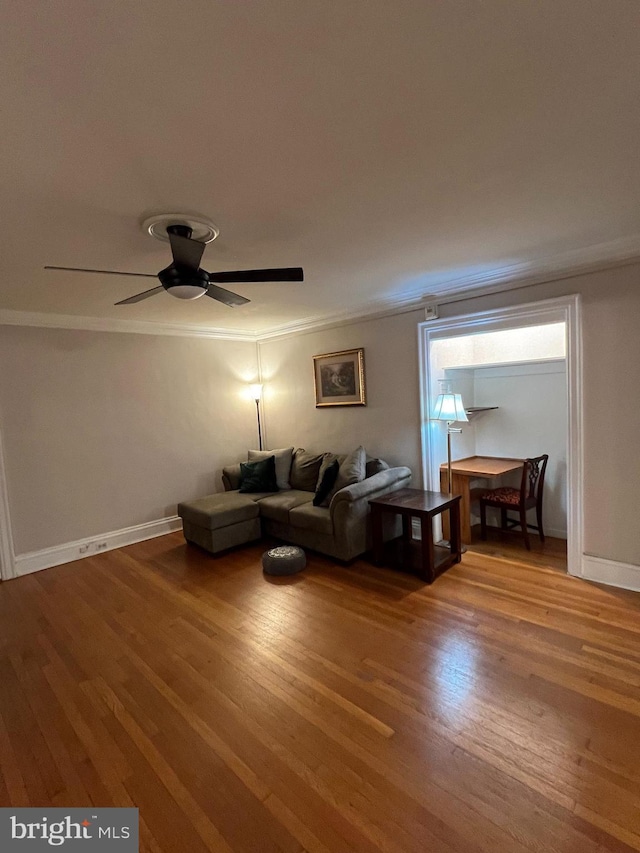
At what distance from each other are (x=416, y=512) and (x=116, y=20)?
305cm

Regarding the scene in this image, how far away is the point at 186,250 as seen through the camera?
2.03 m

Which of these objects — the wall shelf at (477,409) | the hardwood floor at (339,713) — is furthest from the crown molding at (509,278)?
the hardwood floor at (339,713)

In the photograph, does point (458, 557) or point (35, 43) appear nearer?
point (35, 43)

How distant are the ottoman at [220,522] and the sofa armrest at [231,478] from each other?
21.9 inches

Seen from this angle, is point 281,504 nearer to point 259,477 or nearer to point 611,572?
point 259,477

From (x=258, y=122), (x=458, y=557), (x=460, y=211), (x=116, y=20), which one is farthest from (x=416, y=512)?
(x=116, y=20)

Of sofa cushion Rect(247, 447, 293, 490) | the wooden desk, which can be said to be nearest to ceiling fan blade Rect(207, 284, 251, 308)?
sofa cushion Rect(247, 447, 293, 490)

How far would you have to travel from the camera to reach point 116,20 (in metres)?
1.01

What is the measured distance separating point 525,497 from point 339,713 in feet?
8.99

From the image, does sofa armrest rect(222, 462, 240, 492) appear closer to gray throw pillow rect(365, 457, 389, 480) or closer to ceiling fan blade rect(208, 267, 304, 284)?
gray throw pillow rect(365, 457, 389, 480)

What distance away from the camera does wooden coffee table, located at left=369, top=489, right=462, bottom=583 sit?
3.24m

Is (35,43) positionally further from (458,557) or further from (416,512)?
(458,557)

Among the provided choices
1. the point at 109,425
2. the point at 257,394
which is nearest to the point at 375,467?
the point at 257,394

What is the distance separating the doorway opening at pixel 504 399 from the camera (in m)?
3.68
